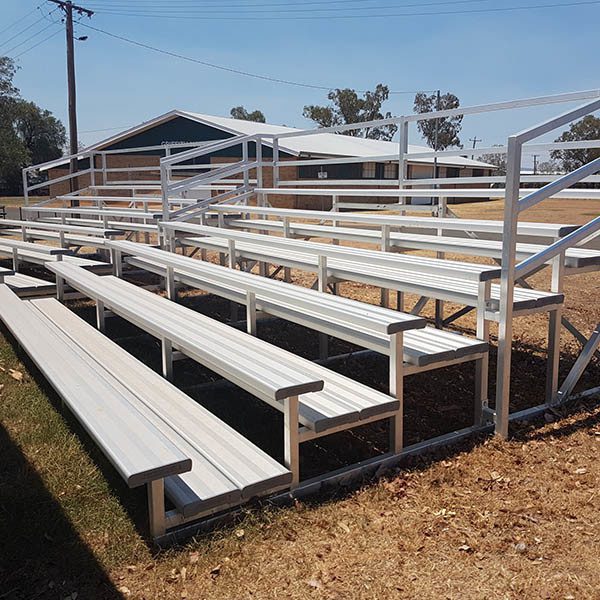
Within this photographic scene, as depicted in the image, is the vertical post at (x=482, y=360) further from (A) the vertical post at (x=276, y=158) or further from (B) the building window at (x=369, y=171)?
(B) the building window at (x=369, y=171)

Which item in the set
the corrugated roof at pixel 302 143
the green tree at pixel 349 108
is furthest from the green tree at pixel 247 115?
the corrugated roof at pixel 302 143

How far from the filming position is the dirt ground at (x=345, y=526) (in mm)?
2328

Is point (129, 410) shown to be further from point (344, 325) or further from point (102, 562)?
point (344, 325)

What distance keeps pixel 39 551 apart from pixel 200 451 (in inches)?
30.1

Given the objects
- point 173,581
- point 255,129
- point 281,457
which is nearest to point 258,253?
point 281,457

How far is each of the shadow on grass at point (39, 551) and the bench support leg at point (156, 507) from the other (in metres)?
0.25

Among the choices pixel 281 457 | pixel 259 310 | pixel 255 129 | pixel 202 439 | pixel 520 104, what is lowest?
pixel 281 457

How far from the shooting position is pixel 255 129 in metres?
24.3

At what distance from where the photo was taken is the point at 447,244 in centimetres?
490

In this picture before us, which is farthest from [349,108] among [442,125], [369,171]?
[369,171]

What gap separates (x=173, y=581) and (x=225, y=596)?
0.23 metres

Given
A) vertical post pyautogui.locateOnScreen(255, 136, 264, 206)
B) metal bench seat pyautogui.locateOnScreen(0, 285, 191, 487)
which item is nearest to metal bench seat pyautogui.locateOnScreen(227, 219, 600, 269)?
vertical post pyautogui.locateOnScreen(255, 136, 264, 206)

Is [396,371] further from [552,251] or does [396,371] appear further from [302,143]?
[302,143]

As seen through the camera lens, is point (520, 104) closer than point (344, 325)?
No
